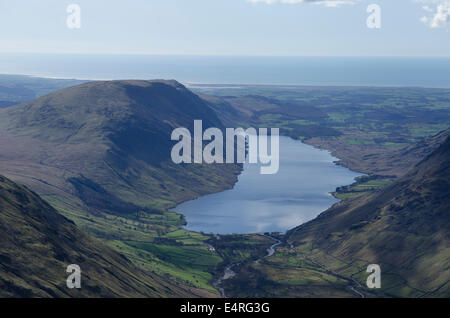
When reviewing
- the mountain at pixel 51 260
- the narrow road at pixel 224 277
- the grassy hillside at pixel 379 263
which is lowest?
the narrow road at pixel 224 277

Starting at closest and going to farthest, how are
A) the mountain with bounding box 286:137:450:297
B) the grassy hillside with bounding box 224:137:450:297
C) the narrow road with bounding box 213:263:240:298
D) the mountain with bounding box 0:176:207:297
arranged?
1. the mountain with bounding box 0:176:207:297
2. the mountain with bounding box 286:137:450:297
3. the grassy hillside with bounding box 224:137:450:297
4. the narrow road with bounding box 213:263:240:298

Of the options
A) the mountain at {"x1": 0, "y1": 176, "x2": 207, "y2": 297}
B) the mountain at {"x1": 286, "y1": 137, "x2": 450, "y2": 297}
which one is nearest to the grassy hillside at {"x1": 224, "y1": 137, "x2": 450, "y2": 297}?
the mountain at {"x1": 286, "y1": 137, "x2": 450, "y2": 297}

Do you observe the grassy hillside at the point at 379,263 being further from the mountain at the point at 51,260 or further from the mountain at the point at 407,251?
the mountain at the point at 51,260

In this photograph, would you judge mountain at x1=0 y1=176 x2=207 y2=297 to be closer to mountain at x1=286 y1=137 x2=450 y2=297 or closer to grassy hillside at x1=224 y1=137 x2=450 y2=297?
grassy hillside at x1=224 y1=137 x2=450 y2=297

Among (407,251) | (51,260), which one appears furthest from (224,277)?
(51,260)

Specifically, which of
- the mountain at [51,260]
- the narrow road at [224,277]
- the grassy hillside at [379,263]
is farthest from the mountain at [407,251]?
the mountain at [51,260]

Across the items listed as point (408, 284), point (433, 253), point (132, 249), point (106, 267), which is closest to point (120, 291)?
point (106, 267)

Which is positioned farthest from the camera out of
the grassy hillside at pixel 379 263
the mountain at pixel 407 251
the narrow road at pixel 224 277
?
the narrow road at pixel 224 277
